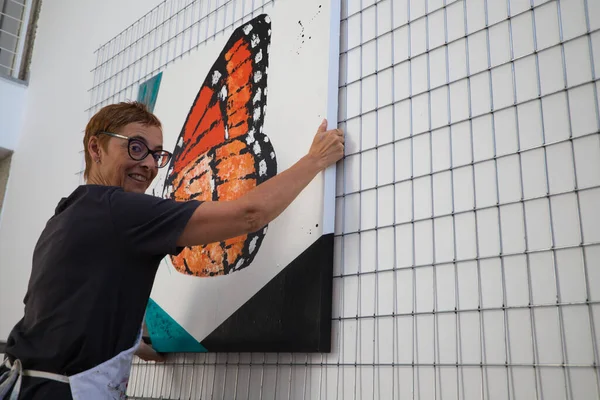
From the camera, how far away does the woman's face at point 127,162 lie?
120 centimetres

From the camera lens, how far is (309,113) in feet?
4.00

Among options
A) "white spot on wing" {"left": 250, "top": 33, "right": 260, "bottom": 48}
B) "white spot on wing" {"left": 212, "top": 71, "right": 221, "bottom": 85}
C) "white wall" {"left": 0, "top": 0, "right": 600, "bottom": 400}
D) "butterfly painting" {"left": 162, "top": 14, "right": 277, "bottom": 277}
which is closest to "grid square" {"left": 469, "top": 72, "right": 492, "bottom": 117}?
"white wall" {"left": 0, "top": 0, "right": 600, "bottom": 400}

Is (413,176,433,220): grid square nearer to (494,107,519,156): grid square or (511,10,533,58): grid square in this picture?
(494,107,519,156): grid square

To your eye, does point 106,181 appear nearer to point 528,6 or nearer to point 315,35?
point 315,35

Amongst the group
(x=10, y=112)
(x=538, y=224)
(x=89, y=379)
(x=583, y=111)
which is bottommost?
(x=89, y=379)

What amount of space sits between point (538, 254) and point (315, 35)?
A: 66cm

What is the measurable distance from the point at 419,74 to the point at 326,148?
0.70 feet

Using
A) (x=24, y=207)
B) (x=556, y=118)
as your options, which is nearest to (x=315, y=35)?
(x=556, y=118)

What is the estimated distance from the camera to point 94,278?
1.02 m

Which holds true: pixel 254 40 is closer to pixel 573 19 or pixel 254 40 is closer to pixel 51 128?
pixel 573 19

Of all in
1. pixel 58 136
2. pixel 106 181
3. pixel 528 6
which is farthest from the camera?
pixel 58 136

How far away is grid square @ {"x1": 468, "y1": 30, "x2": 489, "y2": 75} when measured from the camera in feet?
3.20

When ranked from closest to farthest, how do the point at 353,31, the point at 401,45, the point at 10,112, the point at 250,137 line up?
the point at 401,45 → the point at 353,31 → the point at 250,137 → the point at 10,112

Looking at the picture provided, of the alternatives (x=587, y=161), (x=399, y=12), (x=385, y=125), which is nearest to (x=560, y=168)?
(x=587, y=161)
